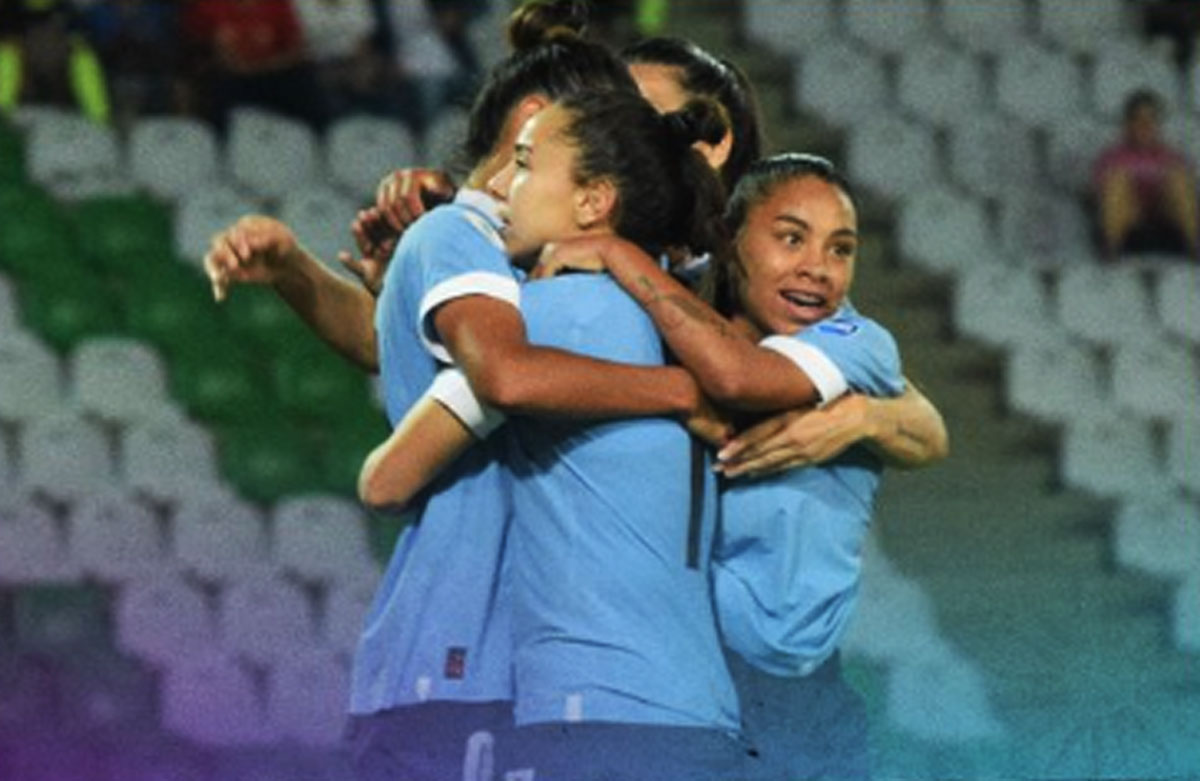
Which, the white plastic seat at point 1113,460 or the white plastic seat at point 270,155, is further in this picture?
the white plastic seat at point 270,155

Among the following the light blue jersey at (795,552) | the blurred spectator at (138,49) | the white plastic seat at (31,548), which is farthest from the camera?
the blurred spectator at (138,49)

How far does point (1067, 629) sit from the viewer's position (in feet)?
22.5

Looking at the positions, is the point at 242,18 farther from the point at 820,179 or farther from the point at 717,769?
the point at 717,769

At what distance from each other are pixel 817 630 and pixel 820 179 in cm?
56

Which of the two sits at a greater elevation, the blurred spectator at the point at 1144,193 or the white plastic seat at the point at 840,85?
the white plastic seat at the point at 840,85

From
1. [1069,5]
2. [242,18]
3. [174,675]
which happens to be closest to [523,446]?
[174,675]

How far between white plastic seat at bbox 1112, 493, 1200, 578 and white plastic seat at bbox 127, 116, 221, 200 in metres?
2.90

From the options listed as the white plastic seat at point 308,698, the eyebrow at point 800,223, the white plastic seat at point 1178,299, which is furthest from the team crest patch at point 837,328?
the white plastic seat at point 1178,299

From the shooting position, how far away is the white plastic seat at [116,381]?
297 inches

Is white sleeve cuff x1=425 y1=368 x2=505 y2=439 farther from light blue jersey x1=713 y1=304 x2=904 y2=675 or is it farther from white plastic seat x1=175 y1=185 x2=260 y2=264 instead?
white plastic seat x1=175 y1=185 x2=260 y2=264

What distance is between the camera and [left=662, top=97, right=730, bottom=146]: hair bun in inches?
116

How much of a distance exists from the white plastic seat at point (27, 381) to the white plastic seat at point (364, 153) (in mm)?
1063

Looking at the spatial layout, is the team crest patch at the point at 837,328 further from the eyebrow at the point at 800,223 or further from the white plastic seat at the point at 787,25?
the white plastic seat at the point at 787,25

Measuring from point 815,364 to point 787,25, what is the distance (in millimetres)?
5594
